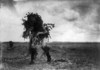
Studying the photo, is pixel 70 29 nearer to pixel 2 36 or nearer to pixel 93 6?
pixel 93 6

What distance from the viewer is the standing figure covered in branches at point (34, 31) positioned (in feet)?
33.5

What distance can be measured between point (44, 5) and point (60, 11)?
871 millimetres

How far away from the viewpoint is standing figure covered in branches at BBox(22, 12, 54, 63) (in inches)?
402

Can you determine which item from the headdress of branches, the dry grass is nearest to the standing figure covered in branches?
the headdress of branches

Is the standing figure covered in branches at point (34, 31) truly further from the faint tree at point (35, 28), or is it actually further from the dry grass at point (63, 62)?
the dry grass at point (63, 62)

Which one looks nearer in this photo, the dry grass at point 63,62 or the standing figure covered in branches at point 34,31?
the dry grass at point 63,62

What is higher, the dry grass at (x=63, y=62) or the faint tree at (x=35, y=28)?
the faint tree at (x=35, y=28)

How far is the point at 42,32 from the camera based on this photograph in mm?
10539

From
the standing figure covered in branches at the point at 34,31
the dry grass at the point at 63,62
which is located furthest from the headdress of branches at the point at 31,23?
the dry grass at the point at 63,62

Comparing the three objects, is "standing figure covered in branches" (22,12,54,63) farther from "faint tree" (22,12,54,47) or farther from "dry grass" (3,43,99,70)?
"dry grass" (3,43,99,70)

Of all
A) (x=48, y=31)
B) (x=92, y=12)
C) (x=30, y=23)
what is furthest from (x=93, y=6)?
(x=30, y=23)

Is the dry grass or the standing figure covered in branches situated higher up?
the standing figure covered in branches

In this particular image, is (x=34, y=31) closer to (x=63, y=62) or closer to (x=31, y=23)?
(x=31, y=23)

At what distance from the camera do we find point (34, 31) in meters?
10.4
